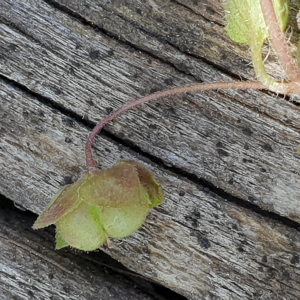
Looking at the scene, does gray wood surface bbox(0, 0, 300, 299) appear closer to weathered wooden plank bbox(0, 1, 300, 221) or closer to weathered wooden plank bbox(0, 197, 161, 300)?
weathered wooden plank bbox(0, 1, 300, 221)

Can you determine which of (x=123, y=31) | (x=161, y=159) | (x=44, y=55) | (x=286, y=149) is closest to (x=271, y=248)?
(x=286, y=149)

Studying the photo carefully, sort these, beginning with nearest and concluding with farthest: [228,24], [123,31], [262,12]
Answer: [262,12] < [228,24] < [123,31]

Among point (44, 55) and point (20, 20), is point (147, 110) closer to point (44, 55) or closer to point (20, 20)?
point (44, 55)

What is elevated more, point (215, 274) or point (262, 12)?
point (262, 12)

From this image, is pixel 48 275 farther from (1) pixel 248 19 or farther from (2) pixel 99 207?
(1) pixel 248 19

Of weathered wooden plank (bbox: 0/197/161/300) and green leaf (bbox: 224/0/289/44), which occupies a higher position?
green leaf (bbox: 224/0/289/44)

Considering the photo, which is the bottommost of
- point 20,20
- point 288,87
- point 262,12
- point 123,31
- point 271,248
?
point 271,248

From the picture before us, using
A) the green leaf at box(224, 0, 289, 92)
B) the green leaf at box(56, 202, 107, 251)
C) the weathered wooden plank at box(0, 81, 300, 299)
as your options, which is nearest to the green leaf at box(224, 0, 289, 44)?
the green leaf at box(224, 0, 289, 92)
